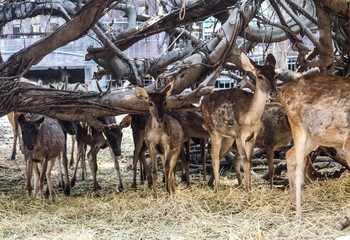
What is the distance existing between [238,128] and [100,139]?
3.37 m

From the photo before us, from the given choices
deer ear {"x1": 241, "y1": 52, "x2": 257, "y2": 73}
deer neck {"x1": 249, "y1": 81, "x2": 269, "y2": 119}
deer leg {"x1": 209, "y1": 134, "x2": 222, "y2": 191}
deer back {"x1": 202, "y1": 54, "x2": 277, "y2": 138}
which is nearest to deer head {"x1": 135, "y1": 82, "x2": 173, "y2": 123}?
deer back {"x1": 202, "y1": 54, "x2": 277, "y2": 138}

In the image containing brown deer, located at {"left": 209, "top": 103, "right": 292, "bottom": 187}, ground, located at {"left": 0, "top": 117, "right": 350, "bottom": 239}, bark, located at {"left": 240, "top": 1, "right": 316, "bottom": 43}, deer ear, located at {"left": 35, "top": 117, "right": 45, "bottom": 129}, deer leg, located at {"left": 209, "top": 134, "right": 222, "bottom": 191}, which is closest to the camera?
ground, located at {"left": 0, "top": 117, "right": 350, "bottom": 239}

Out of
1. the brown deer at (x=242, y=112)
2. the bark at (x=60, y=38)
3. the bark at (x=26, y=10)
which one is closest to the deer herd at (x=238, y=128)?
the brown deer at (x=242, y=112)

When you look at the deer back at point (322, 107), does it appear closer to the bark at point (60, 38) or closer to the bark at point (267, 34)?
the bark at point (60, 38)

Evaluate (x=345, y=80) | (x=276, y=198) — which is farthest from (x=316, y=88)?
(x=276, y=198)

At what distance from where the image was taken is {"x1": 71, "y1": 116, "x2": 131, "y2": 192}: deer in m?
9.05

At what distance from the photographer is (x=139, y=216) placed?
6453mm

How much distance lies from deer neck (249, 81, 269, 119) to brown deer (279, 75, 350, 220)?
3.06 feet

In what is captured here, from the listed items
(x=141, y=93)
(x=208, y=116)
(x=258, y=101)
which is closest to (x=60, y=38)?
(x=141, y=93)

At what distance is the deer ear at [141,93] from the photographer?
24.3 ft

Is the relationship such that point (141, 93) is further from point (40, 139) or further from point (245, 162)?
point (40, 139)

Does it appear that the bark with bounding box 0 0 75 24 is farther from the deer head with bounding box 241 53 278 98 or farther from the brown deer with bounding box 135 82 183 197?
the deer head with bounding box 241 53 278 98

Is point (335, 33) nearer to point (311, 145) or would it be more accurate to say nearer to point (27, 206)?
point (311, 145)

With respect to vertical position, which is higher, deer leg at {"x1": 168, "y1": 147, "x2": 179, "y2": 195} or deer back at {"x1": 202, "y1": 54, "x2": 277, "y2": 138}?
deer back at {"x1": 202, "y1": 54, "x2": 277, "y2": 138}
